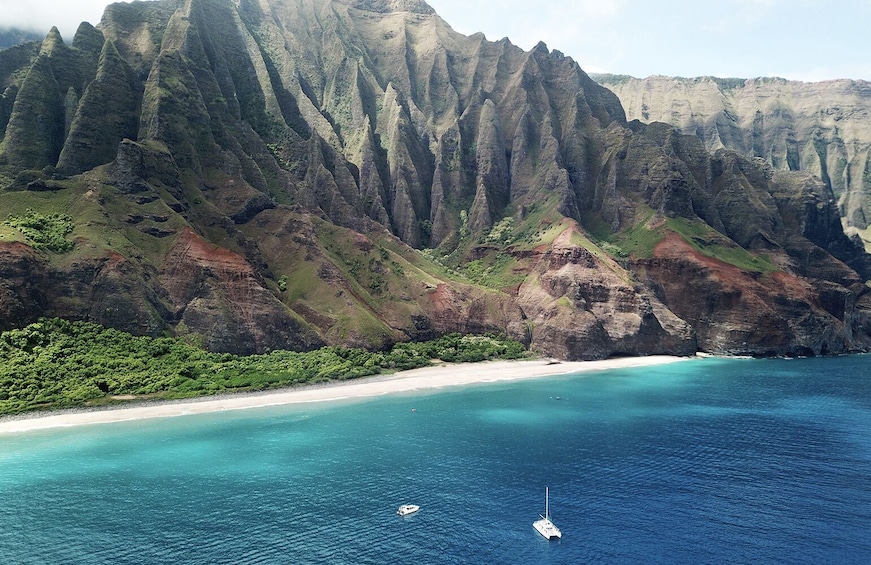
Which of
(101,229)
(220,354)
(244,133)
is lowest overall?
(220,354)

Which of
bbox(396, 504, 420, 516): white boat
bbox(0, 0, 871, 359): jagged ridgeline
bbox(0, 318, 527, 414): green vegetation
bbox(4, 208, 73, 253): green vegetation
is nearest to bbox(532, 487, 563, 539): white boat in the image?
bbox(396, 504, 420, 516): white boat

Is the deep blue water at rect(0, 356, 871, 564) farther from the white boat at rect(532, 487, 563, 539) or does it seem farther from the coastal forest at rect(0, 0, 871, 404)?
the coastal forest at rect(0, 0, 871, 404)

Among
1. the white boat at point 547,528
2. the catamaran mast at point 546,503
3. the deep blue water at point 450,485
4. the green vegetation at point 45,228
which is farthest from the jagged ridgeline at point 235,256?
the white boat at point 547,528

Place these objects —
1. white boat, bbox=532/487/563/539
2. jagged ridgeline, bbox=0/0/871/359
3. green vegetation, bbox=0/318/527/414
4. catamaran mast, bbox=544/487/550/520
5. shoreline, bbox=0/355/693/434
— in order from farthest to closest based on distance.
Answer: jagged ridgeline, bbox=0/0/871/359 < green vegetation, bbox=0/318/527/414 < shoreline, bbox=0/355/693/434 < catamaran mast, bbox=544/487/550/520 < white boat, bbox=532/487/563/539

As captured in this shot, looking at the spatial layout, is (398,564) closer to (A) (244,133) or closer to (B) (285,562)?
(B) (285,562)

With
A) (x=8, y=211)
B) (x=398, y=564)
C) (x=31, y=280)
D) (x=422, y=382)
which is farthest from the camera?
(x=422, y=382)

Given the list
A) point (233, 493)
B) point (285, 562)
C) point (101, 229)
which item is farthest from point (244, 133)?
point (285, 562)
